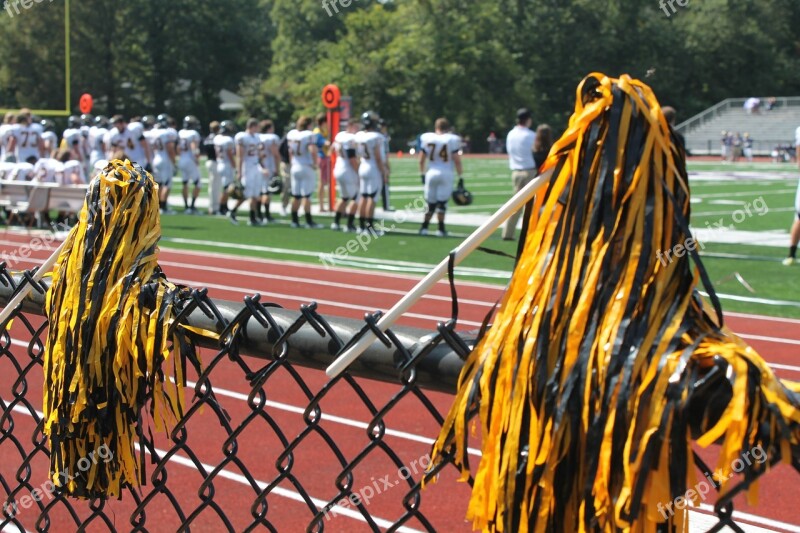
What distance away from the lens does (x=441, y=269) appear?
4.86 ft

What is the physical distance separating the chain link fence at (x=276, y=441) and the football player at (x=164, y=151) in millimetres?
13061

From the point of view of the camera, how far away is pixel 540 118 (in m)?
59.8

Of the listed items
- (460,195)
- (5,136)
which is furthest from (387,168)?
(5,136)

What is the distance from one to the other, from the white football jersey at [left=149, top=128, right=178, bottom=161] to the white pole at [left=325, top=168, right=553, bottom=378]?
68.2 ft

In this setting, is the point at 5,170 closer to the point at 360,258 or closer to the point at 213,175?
the point at 213,175

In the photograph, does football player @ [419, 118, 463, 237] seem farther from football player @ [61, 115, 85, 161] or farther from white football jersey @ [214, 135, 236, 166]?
football player @ [61, 115, 85, 161]

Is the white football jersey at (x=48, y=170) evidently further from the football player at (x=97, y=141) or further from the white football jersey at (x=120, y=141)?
the football player at (x=97, y=141)

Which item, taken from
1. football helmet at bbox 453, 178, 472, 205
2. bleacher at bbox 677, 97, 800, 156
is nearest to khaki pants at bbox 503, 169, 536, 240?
football helmet at bbox 453, 178, 472, 205

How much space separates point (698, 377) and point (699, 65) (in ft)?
209

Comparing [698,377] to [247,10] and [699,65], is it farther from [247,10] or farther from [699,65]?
[247,10]

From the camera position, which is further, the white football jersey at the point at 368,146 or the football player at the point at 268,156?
the football player at the point at 268,156

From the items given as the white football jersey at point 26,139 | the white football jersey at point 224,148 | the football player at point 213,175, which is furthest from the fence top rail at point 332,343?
the white football jersey at point 26,139

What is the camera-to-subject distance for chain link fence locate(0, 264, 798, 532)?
1.69 m

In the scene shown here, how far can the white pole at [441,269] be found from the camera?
4.61ft
